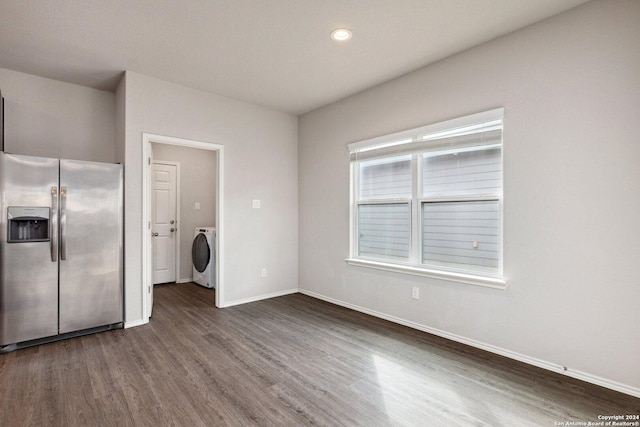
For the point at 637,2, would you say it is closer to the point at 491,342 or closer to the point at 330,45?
the point at 330,45

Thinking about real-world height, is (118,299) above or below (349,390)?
above

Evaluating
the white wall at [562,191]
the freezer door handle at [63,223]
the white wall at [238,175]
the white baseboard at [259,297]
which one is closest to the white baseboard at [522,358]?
the white wall at [562,191]

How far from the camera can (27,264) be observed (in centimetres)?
286

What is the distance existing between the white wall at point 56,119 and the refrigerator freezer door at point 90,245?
2.78 ft

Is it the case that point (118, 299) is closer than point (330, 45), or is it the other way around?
point (330, 45)

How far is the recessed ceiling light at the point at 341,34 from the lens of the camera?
102 inches

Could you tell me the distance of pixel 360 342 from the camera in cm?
296

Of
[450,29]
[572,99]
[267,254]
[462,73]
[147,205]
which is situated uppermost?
[450,29]

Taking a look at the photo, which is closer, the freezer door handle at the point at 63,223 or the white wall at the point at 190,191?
the freezer door handle at the point at 63,223

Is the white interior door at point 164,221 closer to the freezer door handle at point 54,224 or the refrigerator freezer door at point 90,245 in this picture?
the refrigerator freezer door at point 90,245

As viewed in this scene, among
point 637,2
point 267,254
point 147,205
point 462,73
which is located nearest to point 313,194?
point 267,254

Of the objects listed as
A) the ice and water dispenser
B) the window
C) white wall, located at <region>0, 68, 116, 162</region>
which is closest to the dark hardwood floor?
the window

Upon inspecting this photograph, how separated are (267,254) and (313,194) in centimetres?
109

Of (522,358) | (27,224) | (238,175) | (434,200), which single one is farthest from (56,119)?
(522,358)
